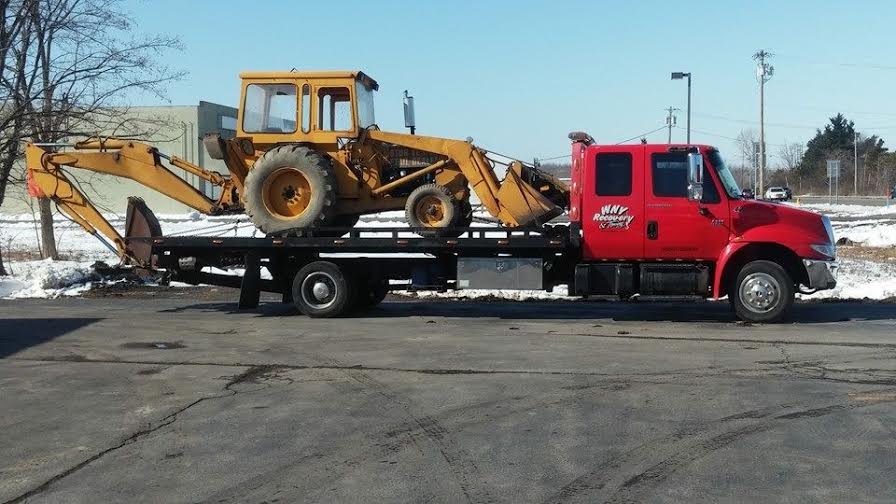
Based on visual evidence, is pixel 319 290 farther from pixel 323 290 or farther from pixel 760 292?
pixel 760 292

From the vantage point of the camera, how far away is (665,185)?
1273 cm

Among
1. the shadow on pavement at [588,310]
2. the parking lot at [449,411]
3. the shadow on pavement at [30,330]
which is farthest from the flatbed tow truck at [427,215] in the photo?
the shadow on pavement at [30,330]

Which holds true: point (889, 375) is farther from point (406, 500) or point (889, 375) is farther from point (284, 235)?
point (284, 235)

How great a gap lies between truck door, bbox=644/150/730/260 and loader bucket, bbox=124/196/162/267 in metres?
7.70

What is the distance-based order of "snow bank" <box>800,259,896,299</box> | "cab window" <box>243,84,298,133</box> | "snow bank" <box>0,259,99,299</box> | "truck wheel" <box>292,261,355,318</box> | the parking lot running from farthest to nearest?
"snow bank" <box>0,259,99,299</box> → "snow bank" <box>800,259,896,299</box> → "truck wheel" <box>292,261,355,318</box> → "cab window" <box>243,84,298,133</box> → the parking lot

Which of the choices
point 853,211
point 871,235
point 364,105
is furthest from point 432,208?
point 853,211

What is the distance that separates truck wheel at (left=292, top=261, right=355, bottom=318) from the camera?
45.0 ft

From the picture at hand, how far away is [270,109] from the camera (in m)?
13.7

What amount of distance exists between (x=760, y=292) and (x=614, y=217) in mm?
2260

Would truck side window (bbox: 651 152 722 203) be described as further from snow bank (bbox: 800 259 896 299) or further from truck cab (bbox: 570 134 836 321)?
snow bank (bbox: 800 259 896 299)

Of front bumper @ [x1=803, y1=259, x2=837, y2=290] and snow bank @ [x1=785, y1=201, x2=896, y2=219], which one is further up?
snow bank @ [x1=785, y1=201, x2=896, y2=219]

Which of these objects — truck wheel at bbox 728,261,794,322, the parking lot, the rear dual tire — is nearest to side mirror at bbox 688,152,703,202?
truck wheel at bbox 728,261,794,322

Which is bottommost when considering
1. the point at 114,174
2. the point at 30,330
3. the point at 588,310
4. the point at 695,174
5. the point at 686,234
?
the point at 30,330

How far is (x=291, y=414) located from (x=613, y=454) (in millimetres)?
2800
